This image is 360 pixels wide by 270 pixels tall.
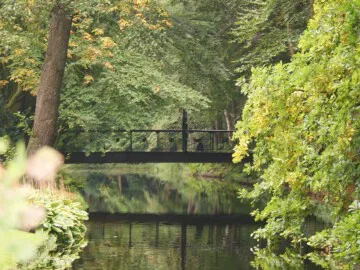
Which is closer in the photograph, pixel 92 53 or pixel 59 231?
pixel 59 231

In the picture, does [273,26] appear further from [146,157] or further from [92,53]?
[92,53]

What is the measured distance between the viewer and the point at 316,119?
8797 mm

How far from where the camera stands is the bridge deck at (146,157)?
25234mm

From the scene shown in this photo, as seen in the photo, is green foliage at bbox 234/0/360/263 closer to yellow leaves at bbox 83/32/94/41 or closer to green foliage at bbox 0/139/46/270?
green foliage at bbox 0/139/46/270

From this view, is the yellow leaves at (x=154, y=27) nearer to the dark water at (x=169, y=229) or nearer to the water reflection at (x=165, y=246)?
the dark water at (x=169, y=229)

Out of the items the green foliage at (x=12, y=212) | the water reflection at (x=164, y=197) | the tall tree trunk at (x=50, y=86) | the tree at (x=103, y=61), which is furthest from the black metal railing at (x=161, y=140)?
the green foliage at (x=12, y=212)

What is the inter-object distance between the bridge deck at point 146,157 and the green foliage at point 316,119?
1460cm

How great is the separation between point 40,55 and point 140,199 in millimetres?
10246

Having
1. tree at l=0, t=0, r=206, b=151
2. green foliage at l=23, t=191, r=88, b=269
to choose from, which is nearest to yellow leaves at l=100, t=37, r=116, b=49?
tree at l=0, t=0, r=206, b=151

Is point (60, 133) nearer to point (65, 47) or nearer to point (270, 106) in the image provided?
point (65, 47)

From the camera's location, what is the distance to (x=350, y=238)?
686 centimetres

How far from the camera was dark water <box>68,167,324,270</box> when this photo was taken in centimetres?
1285

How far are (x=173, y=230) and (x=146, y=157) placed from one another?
8.04m

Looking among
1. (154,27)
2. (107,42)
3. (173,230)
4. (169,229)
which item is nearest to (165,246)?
(173,230)
